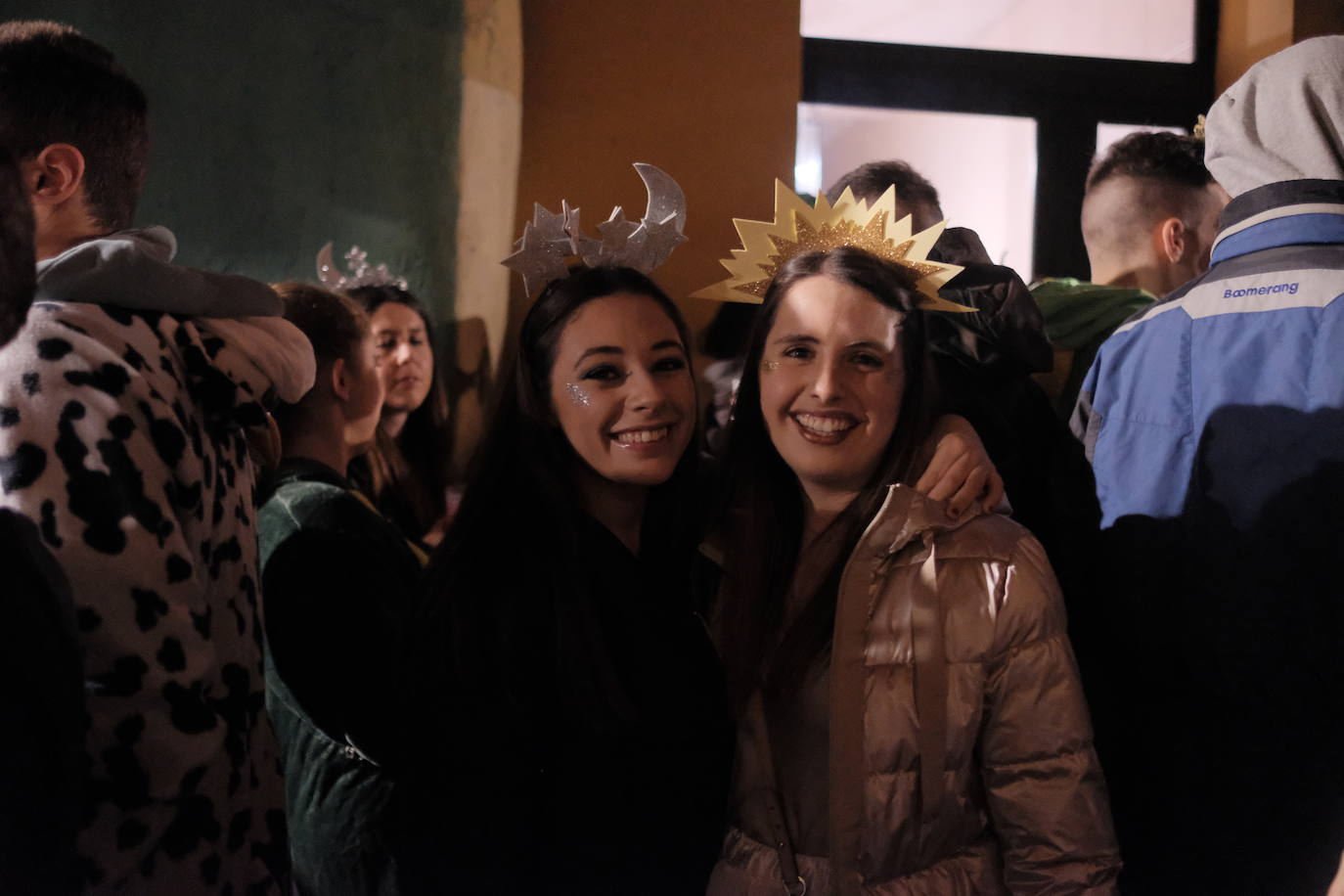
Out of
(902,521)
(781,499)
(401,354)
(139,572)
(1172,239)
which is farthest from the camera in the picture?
(401,354)

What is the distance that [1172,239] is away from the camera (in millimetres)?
2135

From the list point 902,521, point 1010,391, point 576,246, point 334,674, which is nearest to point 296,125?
point 576,246

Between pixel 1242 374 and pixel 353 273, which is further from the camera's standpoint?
pixel 353 273

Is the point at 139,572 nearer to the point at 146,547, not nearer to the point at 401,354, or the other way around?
the point at 146,547

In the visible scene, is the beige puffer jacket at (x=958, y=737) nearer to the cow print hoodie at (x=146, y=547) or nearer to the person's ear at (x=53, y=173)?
the cow print hoodie at (x=146, y=547)

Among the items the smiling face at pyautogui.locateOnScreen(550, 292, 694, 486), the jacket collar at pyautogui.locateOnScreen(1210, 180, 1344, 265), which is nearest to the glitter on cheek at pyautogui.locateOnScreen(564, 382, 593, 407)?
the smiling face at pyautogui.locateOnScreen(550, 292, 694, 486)

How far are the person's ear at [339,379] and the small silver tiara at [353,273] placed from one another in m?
0.78

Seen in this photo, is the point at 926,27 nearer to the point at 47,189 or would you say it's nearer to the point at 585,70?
the point at 585,70

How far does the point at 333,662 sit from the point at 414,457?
53.4 inches

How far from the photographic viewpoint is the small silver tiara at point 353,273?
8.29 ft

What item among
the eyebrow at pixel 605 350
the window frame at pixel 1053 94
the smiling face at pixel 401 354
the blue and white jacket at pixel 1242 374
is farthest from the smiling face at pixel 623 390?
the window frame at pixel 1053 94

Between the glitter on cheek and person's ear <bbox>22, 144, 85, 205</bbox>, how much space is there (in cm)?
68

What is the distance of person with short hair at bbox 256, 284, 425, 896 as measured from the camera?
1.42 metres

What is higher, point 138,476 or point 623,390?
point 623,390
